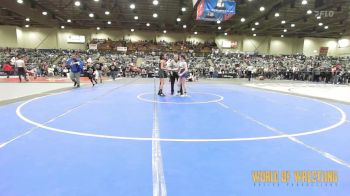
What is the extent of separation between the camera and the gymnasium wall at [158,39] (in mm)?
40438

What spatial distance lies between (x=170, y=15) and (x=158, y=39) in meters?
12.2

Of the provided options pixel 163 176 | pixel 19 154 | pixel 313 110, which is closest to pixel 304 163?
pixel 163 176

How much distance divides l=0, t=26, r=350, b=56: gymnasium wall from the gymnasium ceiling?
1400 mm

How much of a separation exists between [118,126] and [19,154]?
1.97 metres

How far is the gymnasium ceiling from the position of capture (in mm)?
25766

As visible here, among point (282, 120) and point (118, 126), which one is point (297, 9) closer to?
point (282, 120)

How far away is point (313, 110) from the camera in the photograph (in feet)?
25.2

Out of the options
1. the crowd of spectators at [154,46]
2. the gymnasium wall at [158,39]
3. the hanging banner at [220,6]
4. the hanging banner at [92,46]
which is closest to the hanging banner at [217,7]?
the hanging banner at [220,6]

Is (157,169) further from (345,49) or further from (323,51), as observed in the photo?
(345,49)

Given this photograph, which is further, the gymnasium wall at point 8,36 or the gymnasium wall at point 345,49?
the gymnasium wall at point 345,49

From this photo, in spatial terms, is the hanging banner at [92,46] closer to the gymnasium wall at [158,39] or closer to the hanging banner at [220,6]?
the gymnasium wall at [158,39]

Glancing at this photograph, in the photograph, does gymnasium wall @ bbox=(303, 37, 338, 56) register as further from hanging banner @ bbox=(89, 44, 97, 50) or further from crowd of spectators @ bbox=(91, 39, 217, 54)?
hanging banner @ bbox=(89, 44, 97, 50)

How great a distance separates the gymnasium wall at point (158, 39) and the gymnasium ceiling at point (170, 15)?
4.59 feet

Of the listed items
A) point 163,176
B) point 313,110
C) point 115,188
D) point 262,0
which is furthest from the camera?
point 262,0
